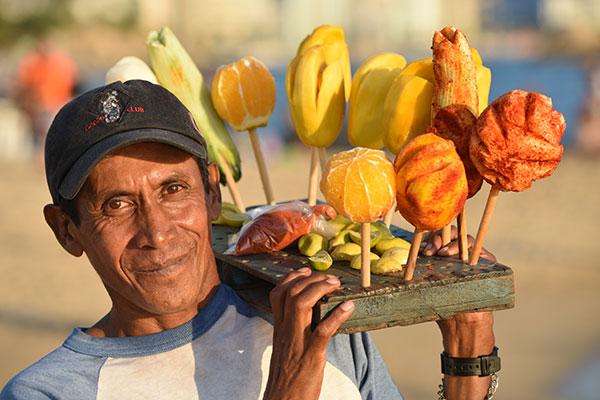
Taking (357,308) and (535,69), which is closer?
(357,308)

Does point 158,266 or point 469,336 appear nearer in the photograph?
point 158,266

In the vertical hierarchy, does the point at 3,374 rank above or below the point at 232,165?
below

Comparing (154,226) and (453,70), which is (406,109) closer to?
(453,70)

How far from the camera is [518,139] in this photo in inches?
73.3

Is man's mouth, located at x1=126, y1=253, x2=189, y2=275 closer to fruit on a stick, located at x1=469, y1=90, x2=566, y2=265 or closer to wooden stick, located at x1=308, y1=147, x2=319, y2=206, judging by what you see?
wooden stick, located at x1=308, y1=147, x2=319, y2=206

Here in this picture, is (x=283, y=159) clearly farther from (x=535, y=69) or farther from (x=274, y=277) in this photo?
(x=274, y=277)

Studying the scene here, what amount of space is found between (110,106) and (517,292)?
753 cm

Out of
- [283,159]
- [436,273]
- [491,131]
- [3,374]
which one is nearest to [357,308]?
[436,273]

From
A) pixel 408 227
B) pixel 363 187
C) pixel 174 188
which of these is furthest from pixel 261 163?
pixel 408 227

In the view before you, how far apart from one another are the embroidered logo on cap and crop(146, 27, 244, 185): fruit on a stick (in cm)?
50

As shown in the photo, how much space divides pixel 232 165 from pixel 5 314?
6.42m

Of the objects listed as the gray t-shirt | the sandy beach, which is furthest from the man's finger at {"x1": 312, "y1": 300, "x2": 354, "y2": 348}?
the sandy beach

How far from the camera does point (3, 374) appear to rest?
710cm

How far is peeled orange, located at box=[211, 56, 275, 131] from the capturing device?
2553 mm
